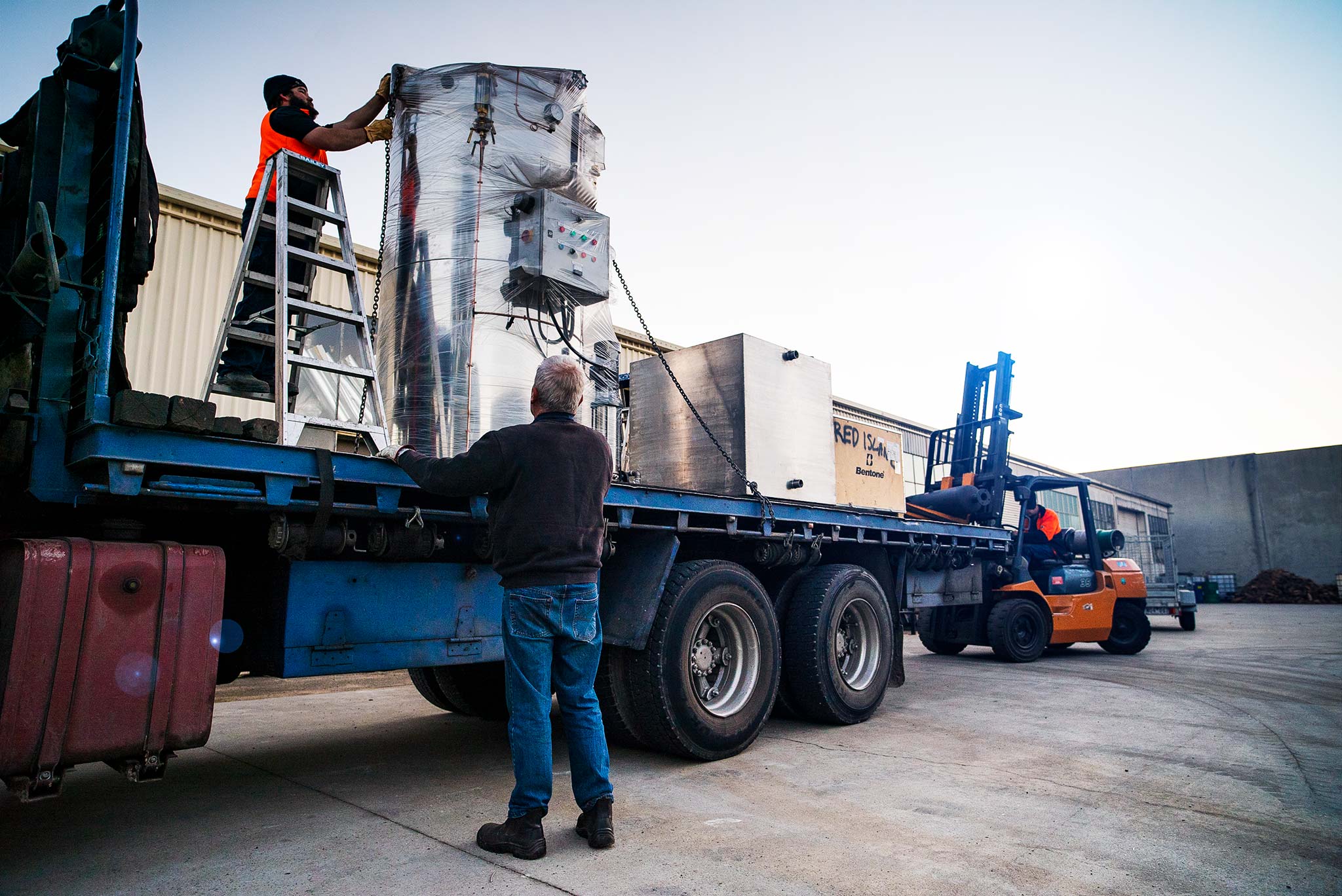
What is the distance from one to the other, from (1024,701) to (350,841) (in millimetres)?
5770

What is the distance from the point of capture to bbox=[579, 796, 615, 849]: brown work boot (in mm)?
2980

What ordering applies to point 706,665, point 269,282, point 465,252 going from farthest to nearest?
point 706,665
point 465,252
point 269,282

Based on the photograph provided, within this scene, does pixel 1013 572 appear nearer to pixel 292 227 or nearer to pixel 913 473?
pixel 292 227

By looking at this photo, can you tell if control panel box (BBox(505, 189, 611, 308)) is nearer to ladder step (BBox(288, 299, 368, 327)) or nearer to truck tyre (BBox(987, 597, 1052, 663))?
ladder step (BBox(288, 299, 368, 327))

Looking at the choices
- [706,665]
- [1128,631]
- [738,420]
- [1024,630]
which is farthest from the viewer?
[1128,631]

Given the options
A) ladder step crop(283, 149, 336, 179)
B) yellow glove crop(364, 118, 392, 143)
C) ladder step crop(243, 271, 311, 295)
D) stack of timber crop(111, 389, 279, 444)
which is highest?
yellow glove crop(364, 118, 392, 143)

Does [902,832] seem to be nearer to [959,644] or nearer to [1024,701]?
[1024,701]

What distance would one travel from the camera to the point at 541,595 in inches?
117

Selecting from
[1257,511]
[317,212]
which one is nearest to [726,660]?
[317,212]

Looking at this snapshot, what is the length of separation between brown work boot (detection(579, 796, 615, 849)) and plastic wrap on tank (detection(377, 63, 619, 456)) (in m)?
1.94

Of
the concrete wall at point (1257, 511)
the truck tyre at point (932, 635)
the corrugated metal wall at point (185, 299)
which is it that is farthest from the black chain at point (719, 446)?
the concrete wall at point (1257, 511)

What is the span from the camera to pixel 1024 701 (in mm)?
6820

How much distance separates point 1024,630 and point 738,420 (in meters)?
6.90

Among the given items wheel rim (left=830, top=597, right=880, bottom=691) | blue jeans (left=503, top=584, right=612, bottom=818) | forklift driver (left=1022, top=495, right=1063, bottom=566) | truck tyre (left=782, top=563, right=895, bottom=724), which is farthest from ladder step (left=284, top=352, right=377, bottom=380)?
forklift driver (left=1022, top=495, right=1063, bottom=566)
